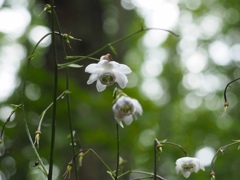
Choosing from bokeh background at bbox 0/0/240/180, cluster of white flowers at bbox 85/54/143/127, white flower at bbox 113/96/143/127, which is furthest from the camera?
bokeh background at bbox 0/0/240/180

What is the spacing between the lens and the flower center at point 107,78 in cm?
86

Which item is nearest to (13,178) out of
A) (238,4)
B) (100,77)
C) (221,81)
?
(100,77)

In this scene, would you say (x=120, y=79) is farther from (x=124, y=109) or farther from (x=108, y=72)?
(x=124, y=109)

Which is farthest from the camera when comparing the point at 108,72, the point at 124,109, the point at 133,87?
the point at 133,87

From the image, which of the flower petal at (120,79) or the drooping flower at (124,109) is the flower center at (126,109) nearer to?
the drooping flower at (124,109)

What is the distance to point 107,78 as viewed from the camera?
87 cm

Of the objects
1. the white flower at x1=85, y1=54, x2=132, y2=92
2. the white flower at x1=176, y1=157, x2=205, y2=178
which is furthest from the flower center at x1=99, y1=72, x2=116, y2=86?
the white flower at x1=176, y1=157, x2=205, y2=178

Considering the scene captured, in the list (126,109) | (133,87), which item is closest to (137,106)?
(126,109)

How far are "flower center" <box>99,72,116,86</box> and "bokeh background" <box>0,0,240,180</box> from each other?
82 mm

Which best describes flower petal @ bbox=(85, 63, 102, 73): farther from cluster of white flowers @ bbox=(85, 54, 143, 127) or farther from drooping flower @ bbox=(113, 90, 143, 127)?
drooping flower @ bbox=(113, 90, 143, 127)

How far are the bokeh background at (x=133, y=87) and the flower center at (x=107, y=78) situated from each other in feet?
0.27

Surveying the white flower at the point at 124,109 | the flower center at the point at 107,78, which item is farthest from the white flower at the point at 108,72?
the white flower at the point at 124,109

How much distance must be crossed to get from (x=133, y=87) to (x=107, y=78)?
7.20 feet

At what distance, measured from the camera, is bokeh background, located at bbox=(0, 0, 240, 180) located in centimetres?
259
